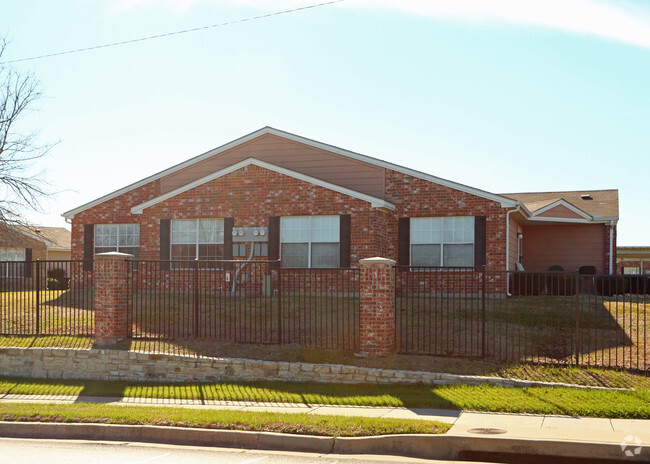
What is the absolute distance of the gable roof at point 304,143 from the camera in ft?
67.8

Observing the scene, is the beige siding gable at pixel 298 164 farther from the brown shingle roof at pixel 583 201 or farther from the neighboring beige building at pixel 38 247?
the neighboring beige building at pixel 38 247

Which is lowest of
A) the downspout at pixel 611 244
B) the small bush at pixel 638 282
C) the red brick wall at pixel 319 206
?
the small bush at pixel 638 282

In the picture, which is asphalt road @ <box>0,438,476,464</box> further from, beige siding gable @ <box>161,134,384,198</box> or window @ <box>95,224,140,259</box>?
window @ <box>95,224,140,259</box>

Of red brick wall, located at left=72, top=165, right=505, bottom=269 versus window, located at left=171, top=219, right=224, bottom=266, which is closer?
red brick wall, located at left=72, top=165, right=505, bottom=269

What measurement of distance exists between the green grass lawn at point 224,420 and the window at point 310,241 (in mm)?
10315

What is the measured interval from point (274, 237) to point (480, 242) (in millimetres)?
6421

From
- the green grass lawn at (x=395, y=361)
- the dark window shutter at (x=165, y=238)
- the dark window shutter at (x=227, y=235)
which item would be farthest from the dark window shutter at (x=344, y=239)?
the green grass lawn at (x=395, y=361)

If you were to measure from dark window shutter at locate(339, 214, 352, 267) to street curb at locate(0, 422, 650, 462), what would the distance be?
11.4 metres

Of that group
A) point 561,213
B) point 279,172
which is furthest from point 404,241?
point 561,213

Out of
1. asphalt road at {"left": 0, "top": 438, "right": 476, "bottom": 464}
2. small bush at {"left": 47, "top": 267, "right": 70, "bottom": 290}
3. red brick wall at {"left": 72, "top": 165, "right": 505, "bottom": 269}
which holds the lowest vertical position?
asphalt road at {"left": 0, "top": 438, "right": 476, "bottom": 464}

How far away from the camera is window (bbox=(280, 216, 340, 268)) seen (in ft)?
68.8

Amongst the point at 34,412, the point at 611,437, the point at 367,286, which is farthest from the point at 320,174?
the point at 611,437

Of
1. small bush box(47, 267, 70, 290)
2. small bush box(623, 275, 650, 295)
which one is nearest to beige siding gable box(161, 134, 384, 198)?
small bush box(47, 267, 70, 290)

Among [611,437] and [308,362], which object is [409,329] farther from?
[611,437]
